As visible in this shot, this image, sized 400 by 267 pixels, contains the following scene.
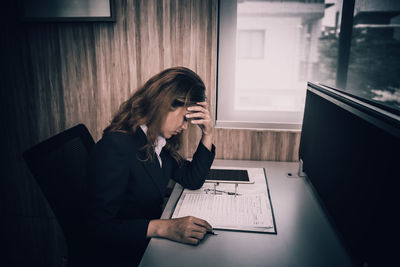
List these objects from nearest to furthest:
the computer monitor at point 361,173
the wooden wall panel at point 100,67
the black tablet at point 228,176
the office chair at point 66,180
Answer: the computer monitor at point 361,173 < the office chair at point 66,180 < the black tablet at point 228,176 < the wooden wall panel at point 100,67

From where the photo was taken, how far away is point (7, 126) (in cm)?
183

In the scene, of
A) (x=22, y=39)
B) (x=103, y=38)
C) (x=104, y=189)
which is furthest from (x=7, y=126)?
(x=104, y=189)

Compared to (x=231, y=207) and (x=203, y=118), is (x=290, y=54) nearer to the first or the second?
(x=203, y=118)

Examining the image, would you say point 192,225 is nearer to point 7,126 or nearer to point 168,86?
point 168,86

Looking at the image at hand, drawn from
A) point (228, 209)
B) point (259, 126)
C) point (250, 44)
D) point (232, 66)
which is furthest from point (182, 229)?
point (250, 44)

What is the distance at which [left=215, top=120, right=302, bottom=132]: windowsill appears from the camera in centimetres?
167

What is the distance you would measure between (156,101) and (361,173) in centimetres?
70

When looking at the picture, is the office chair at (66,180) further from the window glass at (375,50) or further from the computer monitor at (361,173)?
the window glass at (375,50)

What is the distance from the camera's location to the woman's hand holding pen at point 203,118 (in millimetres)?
1219

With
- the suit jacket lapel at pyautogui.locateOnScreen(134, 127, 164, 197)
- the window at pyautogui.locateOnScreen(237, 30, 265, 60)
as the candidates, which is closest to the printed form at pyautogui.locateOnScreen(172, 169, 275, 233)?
the suit jacket lapel at pyautogui.locateOnScreen(134, 127, 164, 197)

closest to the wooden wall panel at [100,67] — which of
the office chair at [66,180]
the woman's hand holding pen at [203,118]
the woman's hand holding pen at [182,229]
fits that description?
→ the woman's hand holding pen at [203,118]

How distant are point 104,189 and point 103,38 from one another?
1.00m

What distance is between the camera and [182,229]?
0.93m

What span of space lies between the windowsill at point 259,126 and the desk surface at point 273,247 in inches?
24.2
